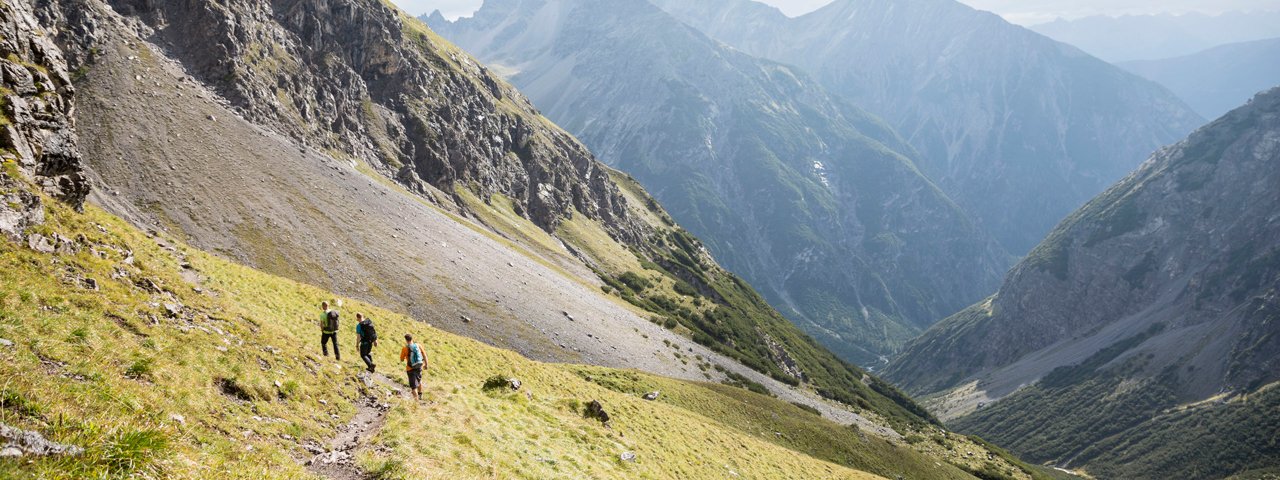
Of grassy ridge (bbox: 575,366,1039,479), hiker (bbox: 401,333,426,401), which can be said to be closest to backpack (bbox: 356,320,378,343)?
hiker (bbox: 401,333,426,401)

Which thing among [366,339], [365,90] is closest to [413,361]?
[366,339]

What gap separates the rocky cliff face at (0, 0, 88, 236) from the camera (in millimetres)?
23688

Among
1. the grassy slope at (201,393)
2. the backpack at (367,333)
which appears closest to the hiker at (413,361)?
the grassy slope at (201,393)

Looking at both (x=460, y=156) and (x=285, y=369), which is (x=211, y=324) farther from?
(x=460, y=156)

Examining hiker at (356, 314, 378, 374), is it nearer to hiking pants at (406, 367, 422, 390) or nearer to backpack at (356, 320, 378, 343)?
backpack at (356, 320, 378, 343)

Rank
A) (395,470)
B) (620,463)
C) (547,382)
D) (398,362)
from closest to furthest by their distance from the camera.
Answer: (395,470) → (620,463) → (398,362) → (547,382)

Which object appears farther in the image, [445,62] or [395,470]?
[445,62]

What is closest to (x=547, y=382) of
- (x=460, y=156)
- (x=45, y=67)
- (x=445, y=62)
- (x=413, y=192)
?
(x=45, y=67)

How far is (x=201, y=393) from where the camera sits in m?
16.3

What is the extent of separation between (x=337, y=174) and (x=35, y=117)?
63.1m

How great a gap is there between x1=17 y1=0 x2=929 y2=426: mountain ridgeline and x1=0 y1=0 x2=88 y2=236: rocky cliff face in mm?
29155

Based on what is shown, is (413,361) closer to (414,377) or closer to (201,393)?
(414,377)

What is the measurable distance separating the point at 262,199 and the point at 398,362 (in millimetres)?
48201

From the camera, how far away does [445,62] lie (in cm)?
17262
